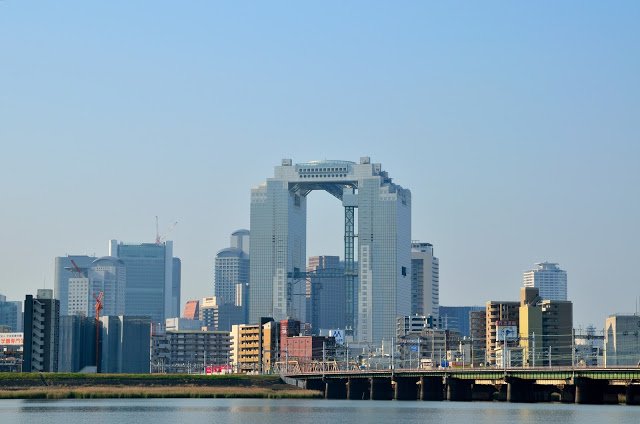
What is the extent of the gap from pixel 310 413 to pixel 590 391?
39.4m

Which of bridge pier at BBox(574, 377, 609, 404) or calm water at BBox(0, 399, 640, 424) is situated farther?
bridge pier at BBox(574, 377, 609, 404)

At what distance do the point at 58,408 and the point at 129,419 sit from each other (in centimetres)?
3078

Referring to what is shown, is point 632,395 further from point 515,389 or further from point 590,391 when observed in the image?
point 515,389

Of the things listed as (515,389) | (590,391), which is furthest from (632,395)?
(515,389)

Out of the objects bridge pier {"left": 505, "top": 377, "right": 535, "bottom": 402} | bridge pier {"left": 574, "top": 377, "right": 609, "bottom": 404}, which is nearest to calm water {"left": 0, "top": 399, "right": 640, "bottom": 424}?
bridge pier {"left": 574, "top": 377, "right": 609, "bottom": 404}

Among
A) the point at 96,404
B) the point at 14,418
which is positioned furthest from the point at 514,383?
the point at 14,418

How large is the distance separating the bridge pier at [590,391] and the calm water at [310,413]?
3956 mm

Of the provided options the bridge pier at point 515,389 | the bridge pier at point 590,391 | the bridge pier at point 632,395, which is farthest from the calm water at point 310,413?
the bridge pier at point 632,395

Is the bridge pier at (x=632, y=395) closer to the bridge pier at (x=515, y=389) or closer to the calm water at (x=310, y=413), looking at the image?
the calm water at (x=310, y=413)

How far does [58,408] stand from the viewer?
181 metres

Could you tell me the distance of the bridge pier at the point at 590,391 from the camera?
18738 cm

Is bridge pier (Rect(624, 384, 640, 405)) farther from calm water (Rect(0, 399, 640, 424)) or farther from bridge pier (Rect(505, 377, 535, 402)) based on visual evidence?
bridge pier (Rect(505, 377, 535, 402))

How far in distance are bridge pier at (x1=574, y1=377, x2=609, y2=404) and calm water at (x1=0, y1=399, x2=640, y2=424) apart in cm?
396

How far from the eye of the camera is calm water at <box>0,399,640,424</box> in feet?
489
